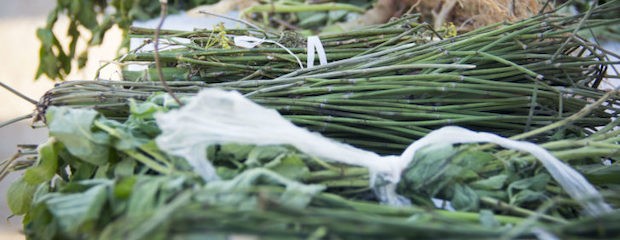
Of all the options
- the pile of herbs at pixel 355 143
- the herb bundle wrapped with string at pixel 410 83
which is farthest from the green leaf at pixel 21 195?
the herb bundle wrapped with string at pixel 410 83

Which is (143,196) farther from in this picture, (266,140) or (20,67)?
(20,67)

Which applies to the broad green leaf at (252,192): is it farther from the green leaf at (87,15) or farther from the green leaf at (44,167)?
the green leaf at (87,15)

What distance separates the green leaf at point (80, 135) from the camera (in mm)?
944

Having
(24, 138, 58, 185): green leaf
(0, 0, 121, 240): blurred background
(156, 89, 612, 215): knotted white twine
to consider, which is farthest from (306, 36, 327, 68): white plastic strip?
(0, 0, 121, 240): blurred background

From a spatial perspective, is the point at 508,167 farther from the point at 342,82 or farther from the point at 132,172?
the point at 132,172

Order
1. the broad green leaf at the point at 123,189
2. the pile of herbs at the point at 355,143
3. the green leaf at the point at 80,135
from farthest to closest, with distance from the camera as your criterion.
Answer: the green leaf at the point at 80,135, the broad green leaf at the point at 123,189, the pile of herbs at the point at 355,143

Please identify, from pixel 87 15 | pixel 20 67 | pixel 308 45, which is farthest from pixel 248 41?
pixel 20 67

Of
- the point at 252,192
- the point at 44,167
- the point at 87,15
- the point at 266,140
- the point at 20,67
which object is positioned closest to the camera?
→ the point at 252,192

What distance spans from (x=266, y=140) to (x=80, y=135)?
0.91 ft

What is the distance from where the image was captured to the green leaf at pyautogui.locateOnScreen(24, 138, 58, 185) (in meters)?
1.02

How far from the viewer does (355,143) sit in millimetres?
1152

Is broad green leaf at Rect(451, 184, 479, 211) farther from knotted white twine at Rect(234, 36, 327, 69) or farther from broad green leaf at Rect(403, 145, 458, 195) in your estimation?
knotted white twine at Rect(234, 36, 327, 69)

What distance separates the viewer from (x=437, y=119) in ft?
3.84

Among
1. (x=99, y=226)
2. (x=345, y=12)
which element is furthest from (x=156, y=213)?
(x=345, y=12)
